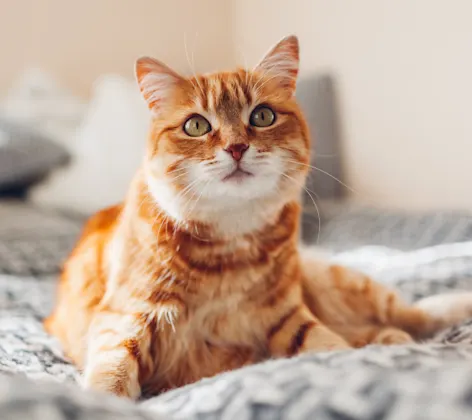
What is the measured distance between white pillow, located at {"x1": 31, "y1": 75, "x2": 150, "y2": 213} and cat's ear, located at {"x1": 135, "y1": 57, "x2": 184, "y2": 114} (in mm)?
1217

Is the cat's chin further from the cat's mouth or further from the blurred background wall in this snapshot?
the blurred background wall

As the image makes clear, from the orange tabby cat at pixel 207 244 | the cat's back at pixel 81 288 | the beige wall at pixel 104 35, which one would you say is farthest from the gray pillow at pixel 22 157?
the orange tabby cat at pixel 207 244

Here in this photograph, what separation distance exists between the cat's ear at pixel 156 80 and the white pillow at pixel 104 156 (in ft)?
3.99

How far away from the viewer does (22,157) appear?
2.16 metres

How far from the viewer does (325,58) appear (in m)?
2.07

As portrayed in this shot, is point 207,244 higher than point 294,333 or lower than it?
higher

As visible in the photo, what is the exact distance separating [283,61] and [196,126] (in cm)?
23

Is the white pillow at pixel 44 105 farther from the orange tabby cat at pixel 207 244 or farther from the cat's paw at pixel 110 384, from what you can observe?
the cat's paw at pixel 110 384

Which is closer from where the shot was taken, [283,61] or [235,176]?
[235,176]

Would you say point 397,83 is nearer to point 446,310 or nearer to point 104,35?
point 446,310

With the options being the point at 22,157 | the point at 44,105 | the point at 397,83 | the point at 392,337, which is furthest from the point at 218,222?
the point at 44,105

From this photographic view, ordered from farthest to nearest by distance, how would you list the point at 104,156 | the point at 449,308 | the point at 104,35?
the point at 104,35, the point at 104,156, the point at 449,308

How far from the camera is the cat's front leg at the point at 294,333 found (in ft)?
3.31

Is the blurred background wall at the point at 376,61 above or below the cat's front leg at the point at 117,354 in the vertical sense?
above
